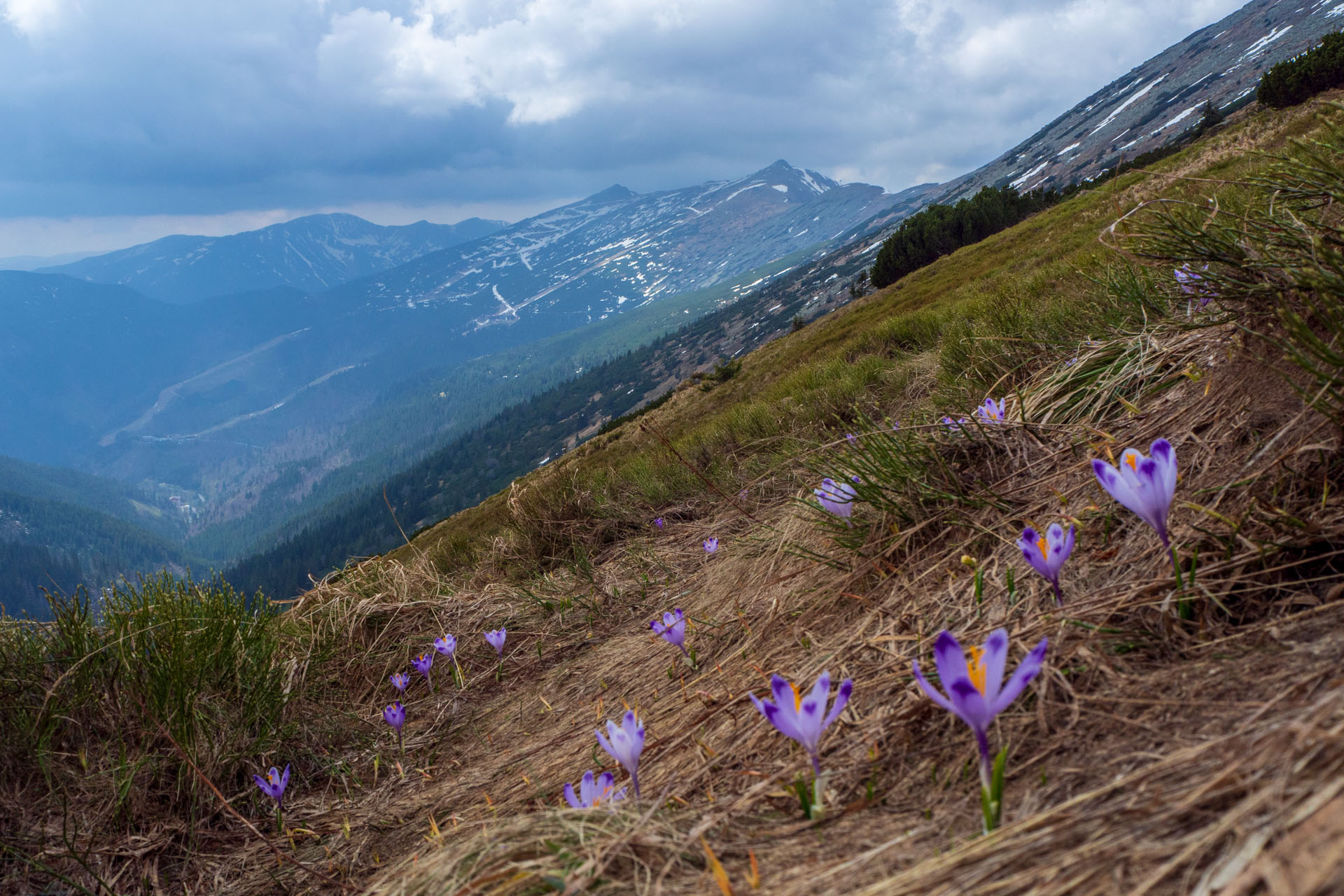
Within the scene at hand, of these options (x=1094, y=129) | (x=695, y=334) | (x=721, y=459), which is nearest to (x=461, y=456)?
(x=695, y=334)

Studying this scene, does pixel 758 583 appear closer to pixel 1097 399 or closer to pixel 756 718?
pixel 756 718

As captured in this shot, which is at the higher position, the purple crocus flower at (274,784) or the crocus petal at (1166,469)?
the crocus petal at (1166,469)

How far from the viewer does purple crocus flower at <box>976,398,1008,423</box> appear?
2375 millimetres

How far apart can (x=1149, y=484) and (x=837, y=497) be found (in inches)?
40.3

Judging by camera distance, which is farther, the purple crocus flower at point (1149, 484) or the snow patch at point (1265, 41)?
the snow patch at point (1265, 41)

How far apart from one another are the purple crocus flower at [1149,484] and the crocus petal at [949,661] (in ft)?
1.83

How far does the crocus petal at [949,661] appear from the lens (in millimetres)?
957

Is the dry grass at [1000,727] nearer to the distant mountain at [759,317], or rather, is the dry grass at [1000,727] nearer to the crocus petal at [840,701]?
the crocus petal at [840,701]

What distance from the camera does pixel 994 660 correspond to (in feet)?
3.13

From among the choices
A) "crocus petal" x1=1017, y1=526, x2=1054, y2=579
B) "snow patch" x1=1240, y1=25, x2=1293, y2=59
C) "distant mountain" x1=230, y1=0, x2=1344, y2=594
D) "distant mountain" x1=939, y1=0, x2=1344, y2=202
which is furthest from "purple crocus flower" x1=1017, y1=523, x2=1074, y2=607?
"snow patch" x1=1240, y1=25, x2=1293, y2=59

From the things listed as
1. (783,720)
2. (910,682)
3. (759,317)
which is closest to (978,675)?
(783,720)

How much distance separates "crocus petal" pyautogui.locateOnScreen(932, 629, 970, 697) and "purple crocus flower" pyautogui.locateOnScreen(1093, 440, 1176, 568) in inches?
22.0

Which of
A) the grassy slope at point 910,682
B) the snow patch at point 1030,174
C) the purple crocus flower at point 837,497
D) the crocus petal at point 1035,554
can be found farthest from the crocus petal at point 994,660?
the snow patch at point 1030,174

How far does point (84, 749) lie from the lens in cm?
225
